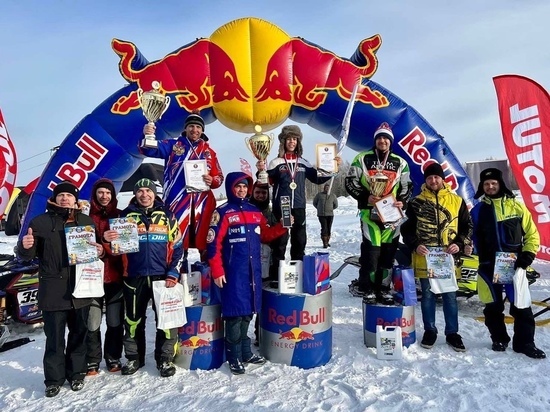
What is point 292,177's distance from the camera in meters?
4.53

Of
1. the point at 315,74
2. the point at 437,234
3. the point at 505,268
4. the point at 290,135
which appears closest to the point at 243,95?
the point at 315,74

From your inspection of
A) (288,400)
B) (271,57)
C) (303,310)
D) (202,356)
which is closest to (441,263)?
(303,310)

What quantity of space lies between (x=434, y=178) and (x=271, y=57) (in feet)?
11.9

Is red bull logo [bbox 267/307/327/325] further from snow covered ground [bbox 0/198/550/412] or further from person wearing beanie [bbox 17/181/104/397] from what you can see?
person wearing beanie [bbox 17/181/104/397]

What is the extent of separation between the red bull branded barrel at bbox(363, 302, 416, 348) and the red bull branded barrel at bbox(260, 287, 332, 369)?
0.58 m

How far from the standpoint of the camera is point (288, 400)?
3152 mm

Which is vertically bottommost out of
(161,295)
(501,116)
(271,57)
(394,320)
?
(394,320)

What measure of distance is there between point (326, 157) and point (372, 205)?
71 centimetres

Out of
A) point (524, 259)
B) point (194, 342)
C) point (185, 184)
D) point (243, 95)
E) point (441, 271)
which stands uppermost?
point (243, 95)

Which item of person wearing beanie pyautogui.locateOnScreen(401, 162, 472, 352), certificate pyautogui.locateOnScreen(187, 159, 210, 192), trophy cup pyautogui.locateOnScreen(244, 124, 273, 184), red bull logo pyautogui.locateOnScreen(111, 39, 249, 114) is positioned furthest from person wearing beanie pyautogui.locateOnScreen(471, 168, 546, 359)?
red bull logo pyautogui.locateOnScreen(111, 39, 249, 114)

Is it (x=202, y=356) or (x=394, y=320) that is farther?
(x=394, y=320)

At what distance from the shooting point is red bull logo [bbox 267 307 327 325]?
12.3 feet

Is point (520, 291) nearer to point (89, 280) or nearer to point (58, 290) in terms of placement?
point (89, 280)

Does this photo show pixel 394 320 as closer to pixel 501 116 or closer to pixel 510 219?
pixel 510 219
